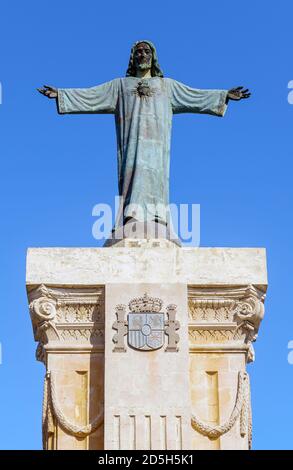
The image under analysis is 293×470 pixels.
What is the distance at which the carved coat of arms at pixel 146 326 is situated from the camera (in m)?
20.1

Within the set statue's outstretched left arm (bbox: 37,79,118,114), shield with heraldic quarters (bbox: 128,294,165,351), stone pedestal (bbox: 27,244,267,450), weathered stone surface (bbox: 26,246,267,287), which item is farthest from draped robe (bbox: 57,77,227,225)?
shield with heraldic quarters (bbox: 128,294,165,351)

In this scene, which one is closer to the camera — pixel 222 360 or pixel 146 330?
pixel 146 330

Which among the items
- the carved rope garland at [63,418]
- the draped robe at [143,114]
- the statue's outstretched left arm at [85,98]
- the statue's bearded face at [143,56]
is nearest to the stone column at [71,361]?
the carved rope garland at [63,418]

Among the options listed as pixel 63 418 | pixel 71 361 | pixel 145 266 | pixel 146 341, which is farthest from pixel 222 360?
pixel 63 418

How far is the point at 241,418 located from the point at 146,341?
205 centimetres

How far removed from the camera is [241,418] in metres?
20.0

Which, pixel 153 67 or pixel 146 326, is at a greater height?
pixel 153 67

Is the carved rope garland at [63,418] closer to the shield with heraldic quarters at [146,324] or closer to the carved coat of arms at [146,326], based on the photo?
the carved coat of arms at [146,326]

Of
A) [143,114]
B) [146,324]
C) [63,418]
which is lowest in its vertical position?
[63,418]

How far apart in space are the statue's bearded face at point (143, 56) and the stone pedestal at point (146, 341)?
4021mm

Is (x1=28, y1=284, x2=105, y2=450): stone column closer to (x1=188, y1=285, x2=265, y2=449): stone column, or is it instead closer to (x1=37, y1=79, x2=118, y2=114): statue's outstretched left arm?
(x1=188, y1=285, x2=265, y2=449): stone column

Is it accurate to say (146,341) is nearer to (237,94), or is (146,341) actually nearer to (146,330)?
(146,330)

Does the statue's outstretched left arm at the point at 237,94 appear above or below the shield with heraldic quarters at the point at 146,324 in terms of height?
above
